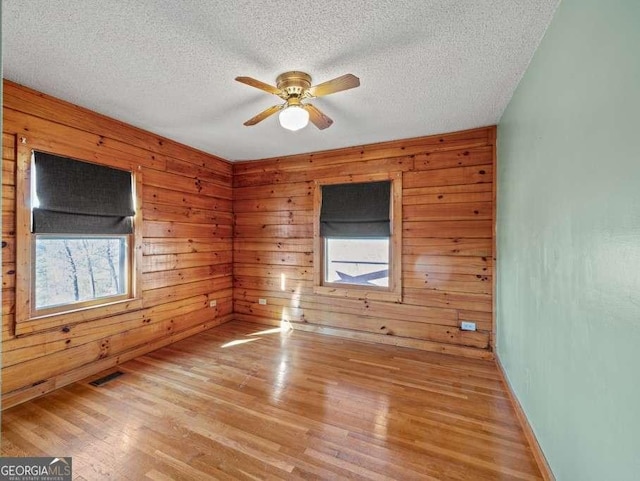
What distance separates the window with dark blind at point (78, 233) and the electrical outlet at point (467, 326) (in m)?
3.49

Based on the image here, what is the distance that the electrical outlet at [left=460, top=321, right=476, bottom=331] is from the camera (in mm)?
3381

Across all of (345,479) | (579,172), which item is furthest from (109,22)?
(345,479)

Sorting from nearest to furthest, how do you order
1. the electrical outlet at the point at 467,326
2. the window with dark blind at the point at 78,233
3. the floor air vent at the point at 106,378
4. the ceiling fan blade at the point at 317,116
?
the ceiling fan blade at the point at 317,116 < the window with dark blind at the point at 78,233 < the floor air vent at the point at 106,378 < the electrical outlet at the point at 467,326

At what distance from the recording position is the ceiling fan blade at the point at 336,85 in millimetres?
2021

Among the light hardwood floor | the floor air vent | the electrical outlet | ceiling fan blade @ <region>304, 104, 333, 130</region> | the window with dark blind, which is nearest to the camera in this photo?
the light hardwood floor

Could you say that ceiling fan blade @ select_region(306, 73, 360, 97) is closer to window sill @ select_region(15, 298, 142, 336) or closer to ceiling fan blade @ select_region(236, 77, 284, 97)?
ceiling fan blade @ select_region(236, 77, 284, 97)

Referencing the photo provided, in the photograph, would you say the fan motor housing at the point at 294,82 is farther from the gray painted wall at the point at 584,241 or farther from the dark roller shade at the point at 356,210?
the dark roller shade at the point at 356,210

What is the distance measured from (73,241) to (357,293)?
2.92 m

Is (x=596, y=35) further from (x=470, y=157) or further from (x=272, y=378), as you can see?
(x=272, y=378)

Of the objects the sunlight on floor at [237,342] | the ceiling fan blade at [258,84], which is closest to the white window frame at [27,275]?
the sunlight on floor at [237,342]

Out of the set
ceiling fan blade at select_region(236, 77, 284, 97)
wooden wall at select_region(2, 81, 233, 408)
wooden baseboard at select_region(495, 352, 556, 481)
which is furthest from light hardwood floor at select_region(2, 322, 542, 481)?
ceiling fan blade at select_region(236, 77, 284, 97)

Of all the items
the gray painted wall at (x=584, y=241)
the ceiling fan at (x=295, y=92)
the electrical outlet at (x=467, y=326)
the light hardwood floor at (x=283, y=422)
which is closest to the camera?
the gray painted wall at (x=584, y=241)

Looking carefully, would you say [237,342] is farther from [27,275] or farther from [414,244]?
[414,244]

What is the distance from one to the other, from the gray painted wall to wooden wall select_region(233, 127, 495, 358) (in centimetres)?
108
